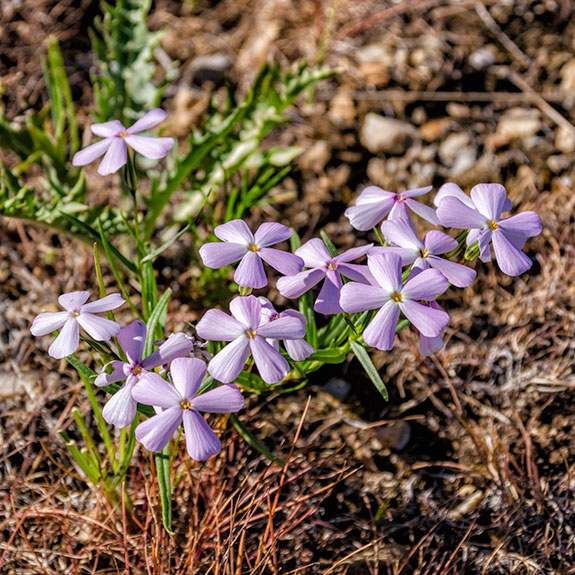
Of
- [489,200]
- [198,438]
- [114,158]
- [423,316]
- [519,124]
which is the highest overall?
[114,158]

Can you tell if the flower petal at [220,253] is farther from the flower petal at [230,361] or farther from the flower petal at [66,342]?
the flower petal at [66,342]

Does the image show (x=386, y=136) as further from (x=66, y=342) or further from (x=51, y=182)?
(x=66, y=342)

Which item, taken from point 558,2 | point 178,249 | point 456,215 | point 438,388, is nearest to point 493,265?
point 438,388

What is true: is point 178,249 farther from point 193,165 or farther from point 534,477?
point 534,477

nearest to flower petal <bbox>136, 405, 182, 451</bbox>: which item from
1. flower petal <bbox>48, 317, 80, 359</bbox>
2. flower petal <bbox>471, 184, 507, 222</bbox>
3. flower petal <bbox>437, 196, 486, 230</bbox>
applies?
flower petal <bbox>48, 317, 80, 359</bbox>

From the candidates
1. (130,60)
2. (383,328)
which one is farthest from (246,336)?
(130,60)
